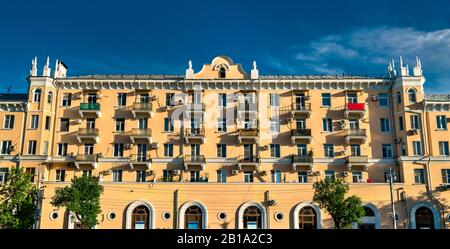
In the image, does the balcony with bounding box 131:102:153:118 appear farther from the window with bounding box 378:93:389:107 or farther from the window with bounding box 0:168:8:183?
the window with bounding box 378:93:389:107

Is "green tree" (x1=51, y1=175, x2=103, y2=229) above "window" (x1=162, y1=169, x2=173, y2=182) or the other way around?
the other way around

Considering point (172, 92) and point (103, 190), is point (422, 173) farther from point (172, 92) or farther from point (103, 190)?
point (103, 190)

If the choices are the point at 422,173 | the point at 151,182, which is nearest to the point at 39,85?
the point at 151,182

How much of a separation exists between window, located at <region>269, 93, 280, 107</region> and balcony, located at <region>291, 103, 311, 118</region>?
67.6 inches

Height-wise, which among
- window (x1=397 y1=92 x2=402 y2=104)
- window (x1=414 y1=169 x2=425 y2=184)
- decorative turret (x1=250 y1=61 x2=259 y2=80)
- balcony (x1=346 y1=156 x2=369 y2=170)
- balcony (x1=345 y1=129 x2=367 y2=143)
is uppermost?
decorative turret (x1=250 y1=61 x2=259 y2=80)

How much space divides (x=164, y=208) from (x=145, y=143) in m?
8.23

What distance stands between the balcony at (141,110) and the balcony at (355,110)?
70.6 ft

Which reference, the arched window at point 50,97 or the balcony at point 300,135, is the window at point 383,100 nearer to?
the balcony at point 300,135

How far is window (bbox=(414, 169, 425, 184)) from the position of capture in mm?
48219

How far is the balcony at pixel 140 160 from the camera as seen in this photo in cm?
4928

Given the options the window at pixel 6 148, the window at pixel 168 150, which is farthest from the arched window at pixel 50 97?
the window at pixel 168 150

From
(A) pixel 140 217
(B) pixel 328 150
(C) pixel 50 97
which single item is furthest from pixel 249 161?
(C) pixel 50 97

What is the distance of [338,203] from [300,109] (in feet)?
46.3

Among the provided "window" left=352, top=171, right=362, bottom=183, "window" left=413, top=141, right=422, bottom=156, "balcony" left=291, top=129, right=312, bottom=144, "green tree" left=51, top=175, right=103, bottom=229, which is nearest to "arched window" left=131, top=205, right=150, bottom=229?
"green tree" left=51, top=175, right=103, bottom=229
